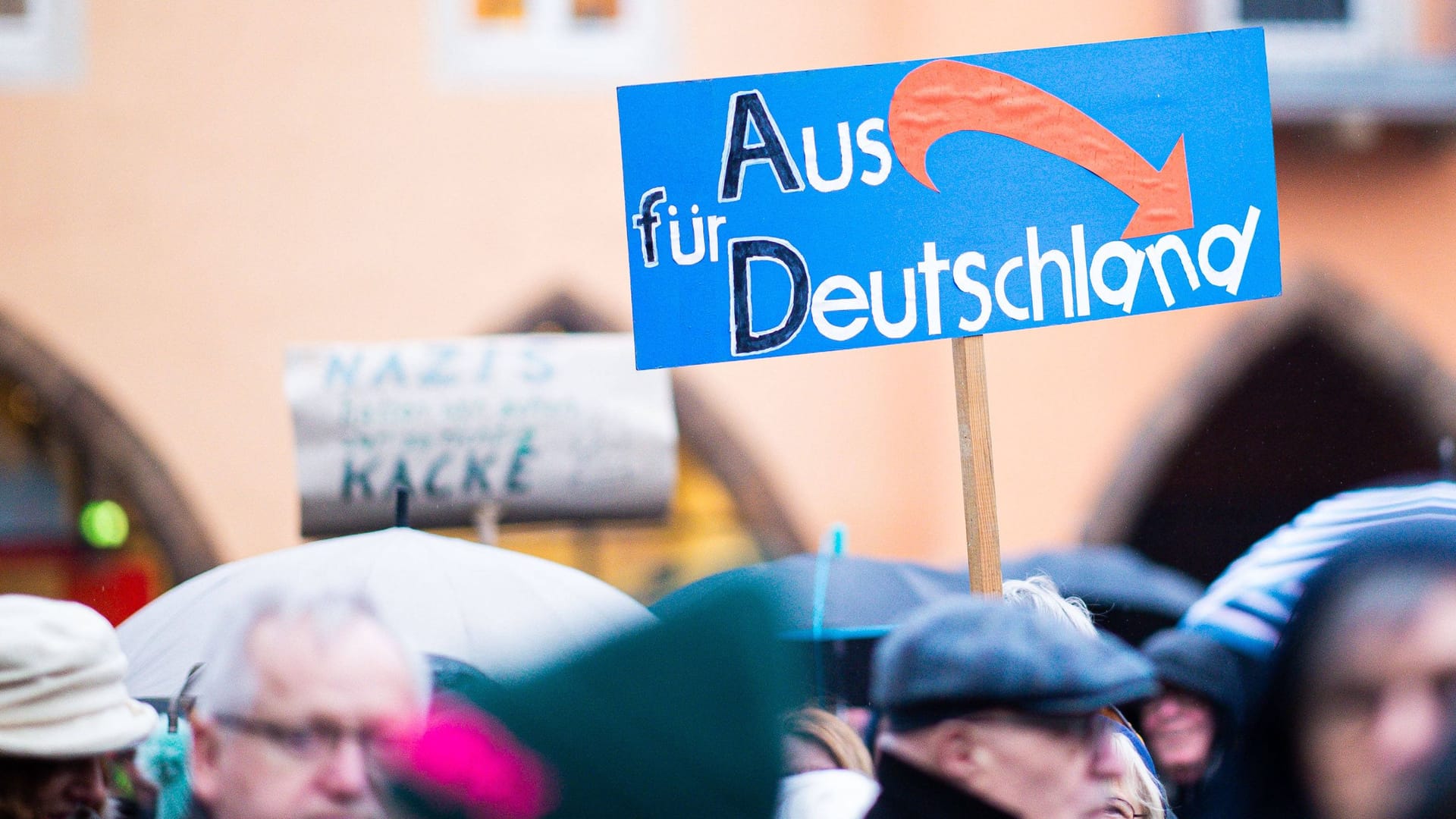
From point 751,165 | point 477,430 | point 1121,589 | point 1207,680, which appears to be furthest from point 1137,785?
point 1121,589

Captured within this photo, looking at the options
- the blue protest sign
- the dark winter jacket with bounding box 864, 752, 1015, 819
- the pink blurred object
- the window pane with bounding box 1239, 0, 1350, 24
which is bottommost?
the dark winter jacket with bounding box 864, 752, 1015, 819

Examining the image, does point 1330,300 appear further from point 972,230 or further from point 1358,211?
point 972,230

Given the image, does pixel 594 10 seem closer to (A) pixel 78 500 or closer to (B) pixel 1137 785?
(A) pixel 78 500

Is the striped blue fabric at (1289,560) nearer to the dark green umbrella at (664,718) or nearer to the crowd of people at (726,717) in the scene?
the crowd of people at (726,717)

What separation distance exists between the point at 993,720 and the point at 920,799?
0.34 ft

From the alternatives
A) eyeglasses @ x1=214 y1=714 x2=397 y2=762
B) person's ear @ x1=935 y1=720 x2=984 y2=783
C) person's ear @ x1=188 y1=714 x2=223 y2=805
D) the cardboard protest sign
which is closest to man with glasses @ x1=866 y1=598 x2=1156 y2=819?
person's ear @ x1=935 y1=720 x2=984 y2=783

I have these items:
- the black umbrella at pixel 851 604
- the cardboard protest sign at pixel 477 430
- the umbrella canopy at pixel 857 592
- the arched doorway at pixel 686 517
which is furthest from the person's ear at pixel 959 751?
the arched doorway at pixel 686 517

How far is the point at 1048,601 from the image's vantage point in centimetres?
245

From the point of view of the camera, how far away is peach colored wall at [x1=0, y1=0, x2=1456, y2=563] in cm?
814

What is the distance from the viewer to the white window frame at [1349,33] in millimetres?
8633

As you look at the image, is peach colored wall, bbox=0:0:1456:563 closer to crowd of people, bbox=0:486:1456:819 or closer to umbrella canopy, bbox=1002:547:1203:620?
umbrella canopy, bbox=1002:547:1203:620

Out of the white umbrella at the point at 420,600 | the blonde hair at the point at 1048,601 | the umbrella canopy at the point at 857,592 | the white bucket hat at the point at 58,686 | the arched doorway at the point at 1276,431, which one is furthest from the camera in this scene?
the arched doorway at the point at 1276,431

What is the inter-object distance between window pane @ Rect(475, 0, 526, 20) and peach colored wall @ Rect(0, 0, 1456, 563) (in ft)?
1.13

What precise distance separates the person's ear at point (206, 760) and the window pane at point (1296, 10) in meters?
8.10
